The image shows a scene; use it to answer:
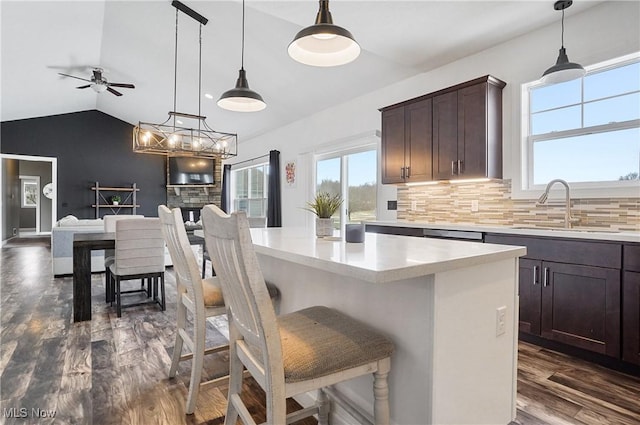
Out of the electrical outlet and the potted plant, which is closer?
the electrical outlet

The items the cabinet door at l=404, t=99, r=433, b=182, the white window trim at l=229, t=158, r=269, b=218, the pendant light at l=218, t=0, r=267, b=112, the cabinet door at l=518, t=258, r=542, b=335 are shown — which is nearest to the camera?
the cabinet door at l=518, t=258, r=542, b=335

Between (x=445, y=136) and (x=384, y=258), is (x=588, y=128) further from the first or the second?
(x=384, y=258)

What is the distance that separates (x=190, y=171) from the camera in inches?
378

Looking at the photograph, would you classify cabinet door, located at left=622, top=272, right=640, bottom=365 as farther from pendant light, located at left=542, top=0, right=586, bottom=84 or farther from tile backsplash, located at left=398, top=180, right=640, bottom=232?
pendant light, located at left=542, top=0, right=586, bottom=84

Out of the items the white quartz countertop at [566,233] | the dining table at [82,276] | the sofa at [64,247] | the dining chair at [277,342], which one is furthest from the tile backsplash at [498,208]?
the sofa at [64,247]

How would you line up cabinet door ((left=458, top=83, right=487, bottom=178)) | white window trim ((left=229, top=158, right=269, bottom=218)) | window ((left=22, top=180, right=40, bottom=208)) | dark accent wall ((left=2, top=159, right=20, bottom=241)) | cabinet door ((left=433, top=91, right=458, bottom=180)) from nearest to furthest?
cabinet door ((left=458, top=83, right=487, bottom=178))
cabinet door ((left=433, top=91, right=458, bottom=180))
white window trim ((left=229, top=158, right=269, bottom=218))
dark accent wall ((left=2, top=159, right=20, bottom=241))
window ((left=22, top=180, right=40, bottom=208))

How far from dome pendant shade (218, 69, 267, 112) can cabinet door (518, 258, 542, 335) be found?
2.40 meters

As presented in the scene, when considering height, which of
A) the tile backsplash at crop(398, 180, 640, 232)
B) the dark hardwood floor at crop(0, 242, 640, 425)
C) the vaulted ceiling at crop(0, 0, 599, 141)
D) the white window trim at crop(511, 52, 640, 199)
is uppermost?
the vaulted ceiling at crop(0, 0, 599, 141)

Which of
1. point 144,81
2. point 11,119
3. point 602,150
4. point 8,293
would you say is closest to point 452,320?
point 602,150

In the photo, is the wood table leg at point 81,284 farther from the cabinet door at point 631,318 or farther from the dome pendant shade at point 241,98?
the cabinet door at point 631,318

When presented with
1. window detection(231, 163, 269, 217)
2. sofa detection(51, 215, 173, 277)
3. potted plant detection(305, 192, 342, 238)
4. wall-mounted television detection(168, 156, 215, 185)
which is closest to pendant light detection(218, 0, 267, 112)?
potted plant detection(305, 192, 342, 238)

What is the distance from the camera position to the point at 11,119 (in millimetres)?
8219

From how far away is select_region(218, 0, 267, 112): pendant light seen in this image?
2.68 metres

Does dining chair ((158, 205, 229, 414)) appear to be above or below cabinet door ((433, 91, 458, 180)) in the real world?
below
